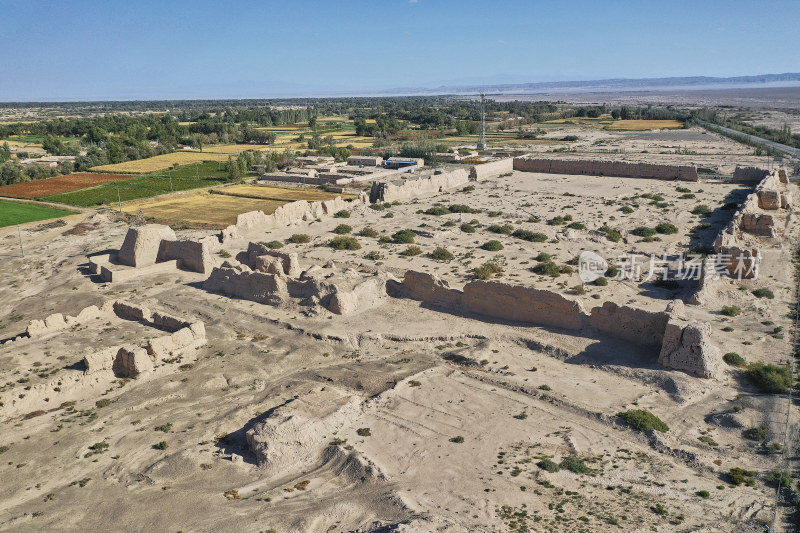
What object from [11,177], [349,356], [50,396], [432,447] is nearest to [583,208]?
[349,356]

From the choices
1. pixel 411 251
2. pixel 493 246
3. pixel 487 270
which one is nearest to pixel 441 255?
pixel 411 251

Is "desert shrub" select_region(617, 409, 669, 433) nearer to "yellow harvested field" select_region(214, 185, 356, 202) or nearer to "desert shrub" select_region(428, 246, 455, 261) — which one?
"desert shrub" select_region(428, 246, 455, 261)

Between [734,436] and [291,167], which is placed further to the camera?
[291,167]

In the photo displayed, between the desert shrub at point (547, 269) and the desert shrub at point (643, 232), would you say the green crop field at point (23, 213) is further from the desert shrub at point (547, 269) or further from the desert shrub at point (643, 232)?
the desert shrub at point (643, 232)

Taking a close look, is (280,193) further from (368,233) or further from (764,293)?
(764,293)

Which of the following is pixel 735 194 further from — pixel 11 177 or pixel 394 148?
pixel 11 177

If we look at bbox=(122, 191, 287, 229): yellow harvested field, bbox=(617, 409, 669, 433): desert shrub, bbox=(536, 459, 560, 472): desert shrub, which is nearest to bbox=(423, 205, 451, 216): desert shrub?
bbox=(122, 191, 287, 229): yellow harvested field
